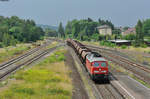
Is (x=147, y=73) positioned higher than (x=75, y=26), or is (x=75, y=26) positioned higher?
(x=75, y=26)

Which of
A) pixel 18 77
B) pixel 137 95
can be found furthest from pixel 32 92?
pixel 137 95

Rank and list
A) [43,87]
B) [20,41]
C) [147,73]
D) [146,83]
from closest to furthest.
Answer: [43,87], [146,83], [147,73], [20,41]

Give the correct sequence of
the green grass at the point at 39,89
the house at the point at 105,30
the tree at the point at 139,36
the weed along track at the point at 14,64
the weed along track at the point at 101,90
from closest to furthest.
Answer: the green grass at the point at 39,89, the weed along track at the point at 101,90, the weed along track at the point at 14,64, the tree at the point at 139,36, the house at the point at 105,30

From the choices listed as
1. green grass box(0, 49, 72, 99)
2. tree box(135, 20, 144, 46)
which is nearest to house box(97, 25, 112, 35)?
tree box(135, 20, 144, 46)

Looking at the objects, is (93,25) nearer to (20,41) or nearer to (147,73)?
(20,41)

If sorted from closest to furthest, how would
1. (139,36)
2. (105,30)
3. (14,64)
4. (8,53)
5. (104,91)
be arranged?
(104,91) → (14,64) → (8,53) → (139,36) → (105,30)

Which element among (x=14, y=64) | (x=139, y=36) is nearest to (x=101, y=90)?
(x=14, y=64)

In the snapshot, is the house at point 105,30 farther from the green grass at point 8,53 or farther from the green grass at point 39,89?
the green grass at point 39,89

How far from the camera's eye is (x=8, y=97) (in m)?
16.4

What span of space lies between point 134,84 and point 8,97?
15.0 m

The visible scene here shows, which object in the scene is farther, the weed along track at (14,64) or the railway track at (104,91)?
the weed along track at (14,64)

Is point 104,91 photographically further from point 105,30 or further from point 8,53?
point 105,30

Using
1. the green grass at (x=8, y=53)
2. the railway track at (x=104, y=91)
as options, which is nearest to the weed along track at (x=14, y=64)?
the green grass at (x=8, y=53)

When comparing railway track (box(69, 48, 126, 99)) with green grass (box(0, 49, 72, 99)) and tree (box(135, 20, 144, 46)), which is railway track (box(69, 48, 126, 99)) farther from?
tree (box(135, 20, 144, 46))
